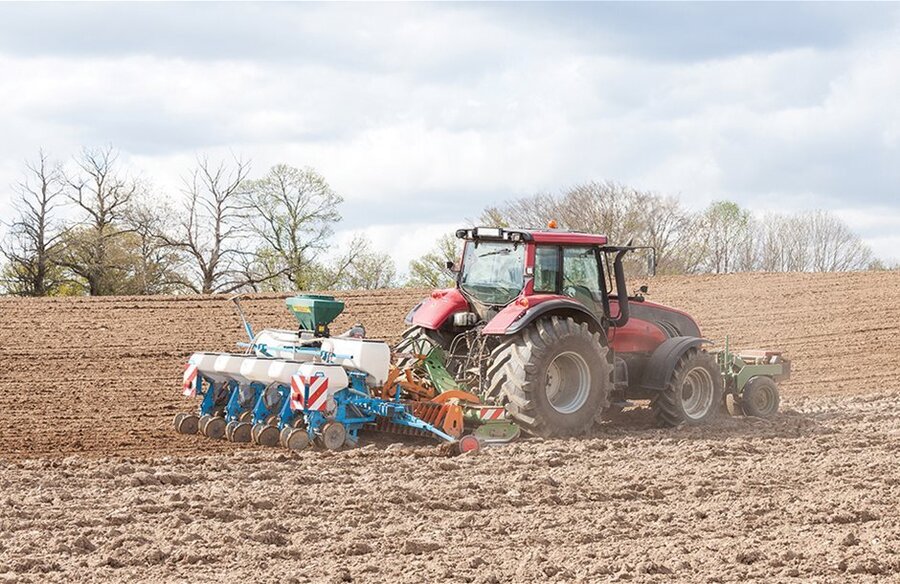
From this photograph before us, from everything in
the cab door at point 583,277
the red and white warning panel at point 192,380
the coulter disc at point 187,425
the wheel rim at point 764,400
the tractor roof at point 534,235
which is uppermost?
the tractor roof at point 534,235

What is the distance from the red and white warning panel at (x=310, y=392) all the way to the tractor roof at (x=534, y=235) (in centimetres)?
215

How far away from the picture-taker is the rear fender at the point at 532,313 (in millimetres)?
9478

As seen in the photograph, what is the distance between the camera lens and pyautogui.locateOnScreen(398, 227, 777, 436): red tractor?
9555 millimetres

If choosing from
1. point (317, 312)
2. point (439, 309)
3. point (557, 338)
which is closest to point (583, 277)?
point (557, 338)

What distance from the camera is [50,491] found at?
7.24 metres

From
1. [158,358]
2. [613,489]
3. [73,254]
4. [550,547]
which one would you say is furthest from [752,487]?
[73,254]

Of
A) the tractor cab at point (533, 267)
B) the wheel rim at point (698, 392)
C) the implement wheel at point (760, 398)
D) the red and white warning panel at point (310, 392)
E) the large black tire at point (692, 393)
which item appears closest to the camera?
the red and white warning panel at point (310, 392)

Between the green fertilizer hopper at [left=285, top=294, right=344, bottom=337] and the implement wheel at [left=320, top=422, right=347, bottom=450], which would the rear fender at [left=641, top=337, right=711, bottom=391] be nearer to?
the green fertilizer hopper at [left=285, top=294, right=344, bottom=337]

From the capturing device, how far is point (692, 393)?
10961mm

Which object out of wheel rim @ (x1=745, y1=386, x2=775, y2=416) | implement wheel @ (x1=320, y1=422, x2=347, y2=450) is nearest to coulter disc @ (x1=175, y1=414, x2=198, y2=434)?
implement wheel @ (x1=320, y1=422, x2=347, y2=450)

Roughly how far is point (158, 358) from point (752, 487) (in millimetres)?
11136

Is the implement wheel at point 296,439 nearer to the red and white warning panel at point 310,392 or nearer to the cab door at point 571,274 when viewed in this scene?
the red and white warning panel at point 310,392

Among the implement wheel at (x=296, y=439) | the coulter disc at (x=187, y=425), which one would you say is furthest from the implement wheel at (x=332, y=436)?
the coulter disc at (x=187, y=425)

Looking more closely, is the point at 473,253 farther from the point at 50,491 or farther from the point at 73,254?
the point at 73,254
